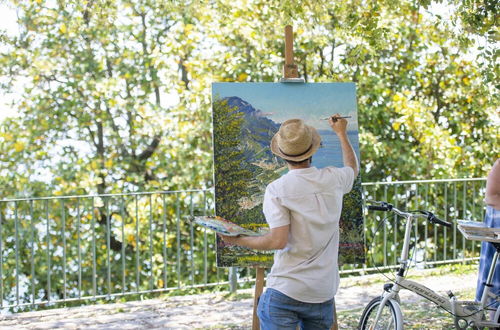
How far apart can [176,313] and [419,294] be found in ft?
7.24

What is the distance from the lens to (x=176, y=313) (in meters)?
5.40

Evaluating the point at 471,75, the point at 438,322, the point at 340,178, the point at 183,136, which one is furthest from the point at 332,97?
the point at 471,75

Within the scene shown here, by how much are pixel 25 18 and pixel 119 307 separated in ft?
15.2

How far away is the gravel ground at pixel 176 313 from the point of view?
Answer: 199 inches

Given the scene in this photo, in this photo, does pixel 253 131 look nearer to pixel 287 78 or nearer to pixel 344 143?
pixel 287 78

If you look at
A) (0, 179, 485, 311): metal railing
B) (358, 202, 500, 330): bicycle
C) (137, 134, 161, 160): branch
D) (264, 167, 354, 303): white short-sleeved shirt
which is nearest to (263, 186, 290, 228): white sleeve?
(264, 167, 354, 303): white short-sleeved shirt

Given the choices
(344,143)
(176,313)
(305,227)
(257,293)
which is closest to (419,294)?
(257,293)

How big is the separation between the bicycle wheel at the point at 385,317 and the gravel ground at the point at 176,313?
129cm

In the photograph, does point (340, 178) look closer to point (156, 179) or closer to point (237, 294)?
point (237, 294)

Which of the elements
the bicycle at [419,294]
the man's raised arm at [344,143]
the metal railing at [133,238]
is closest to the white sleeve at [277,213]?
the man's raised arm at [344,143]

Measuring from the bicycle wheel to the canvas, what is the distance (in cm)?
38

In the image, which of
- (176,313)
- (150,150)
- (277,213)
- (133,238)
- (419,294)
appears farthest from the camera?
(150,150)

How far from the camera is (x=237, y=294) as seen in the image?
594 cm

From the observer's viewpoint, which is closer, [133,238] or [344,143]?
[344,143]
